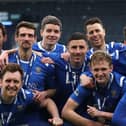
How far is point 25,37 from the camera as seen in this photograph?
486cm

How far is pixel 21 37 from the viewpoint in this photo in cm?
488

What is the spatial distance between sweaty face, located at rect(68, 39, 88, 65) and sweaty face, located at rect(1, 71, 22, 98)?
27.4 inches

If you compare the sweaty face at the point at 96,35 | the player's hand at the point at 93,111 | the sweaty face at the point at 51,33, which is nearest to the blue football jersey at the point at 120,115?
the player's hand at the point at 93,111

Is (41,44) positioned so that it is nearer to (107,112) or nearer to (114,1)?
(107,112)

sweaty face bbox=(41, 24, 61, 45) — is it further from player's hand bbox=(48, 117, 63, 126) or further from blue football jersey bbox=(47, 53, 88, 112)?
player's hand bbox=(48, 117, 63, 126)

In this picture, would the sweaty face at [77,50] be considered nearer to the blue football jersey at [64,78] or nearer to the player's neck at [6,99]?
the blue football jersey at [64,78]

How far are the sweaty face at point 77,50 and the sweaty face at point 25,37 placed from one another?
16.6 inches

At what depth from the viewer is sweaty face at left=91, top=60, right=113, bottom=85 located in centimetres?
433

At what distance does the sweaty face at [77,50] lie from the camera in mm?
4754

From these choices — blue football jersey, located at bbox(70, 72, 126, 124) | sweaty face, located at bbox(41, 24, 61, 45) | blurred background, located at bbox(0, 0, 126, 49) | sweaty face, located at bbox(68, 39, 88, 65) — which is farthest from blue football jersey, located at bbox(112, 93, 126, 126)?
blurred background, located at bbox(0, 0, 126, 49)

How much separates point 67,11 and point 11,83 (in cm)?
1302

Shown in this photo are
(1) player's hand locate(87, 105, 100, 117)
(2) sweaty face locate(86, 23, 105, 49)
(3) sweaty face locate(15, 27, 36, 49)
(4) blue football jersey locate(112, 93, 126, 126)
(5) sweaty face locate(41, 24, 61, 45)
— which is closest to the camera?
(4) blue football jersey locate(112, 93, 126, 126)

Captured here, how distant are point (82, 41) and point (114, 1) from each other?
41.9 feet

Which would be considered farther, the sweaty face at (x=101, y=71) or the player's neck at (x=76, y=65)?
the player's neck at (x=76, y=65)
